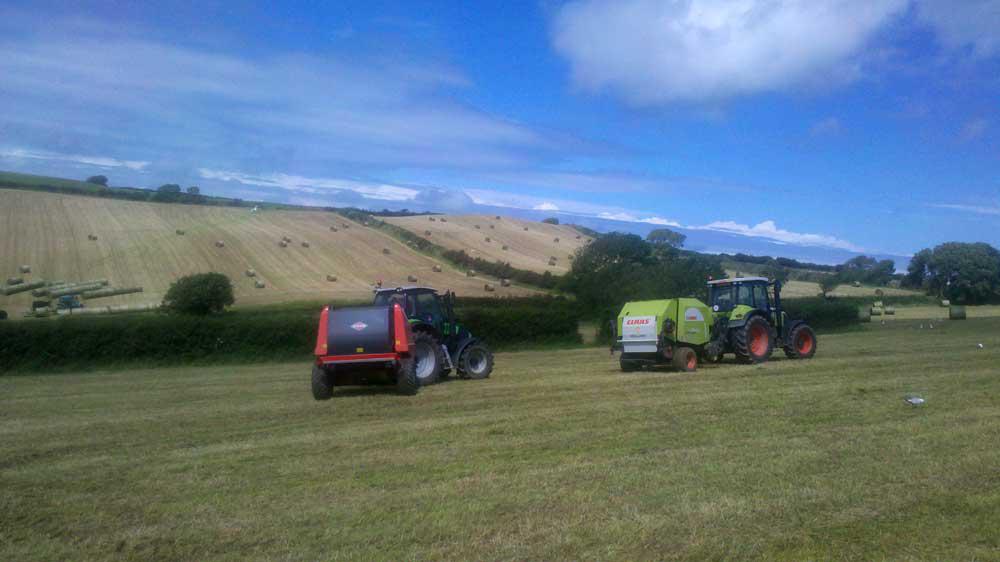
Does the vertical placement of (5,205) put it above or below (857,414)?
above

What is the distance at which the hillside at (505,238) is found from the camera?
45.4 meters

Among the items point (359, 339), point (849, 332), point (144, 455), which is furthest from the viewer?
point (849, 332)

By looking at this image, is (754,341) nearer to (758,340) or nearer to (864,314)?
(758,340)

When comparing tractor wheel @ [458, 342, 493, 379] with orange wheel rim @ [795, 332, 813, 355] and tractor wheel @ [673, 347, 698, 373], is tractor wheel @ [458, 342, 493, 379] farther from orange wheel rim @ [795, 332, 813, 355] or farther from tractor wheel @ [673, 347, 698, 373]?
orange wheel rim @ [795, 332, 813, 355]

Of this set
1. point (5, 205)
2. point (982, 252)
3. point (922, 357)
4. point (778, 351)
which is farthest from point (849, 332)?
point (5, 205)

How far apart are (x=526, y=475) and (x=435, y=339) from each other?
31.6 ft

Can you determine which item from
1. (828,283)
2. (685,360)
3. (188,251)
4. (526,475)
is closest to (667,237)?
(828,283)

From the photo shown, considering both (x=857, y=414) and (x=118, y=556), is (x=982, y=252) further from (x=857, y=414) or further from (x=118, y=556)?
(x=118, y=556)

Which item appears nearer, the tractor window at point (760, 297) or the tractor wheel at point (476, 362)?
the tractor wheel at point (476, 362)

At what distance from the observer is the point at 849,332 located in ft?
119

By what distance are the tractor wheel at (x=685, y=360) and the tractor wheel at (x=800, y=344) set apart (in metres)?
3.58

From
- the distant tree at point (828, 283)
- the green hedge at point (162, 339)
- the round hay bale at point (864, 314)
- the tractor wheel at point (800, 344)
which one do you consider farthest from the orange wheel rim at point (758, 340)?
the distant tree at point (828, 283)

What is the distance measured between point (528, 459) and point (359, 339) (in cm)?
648

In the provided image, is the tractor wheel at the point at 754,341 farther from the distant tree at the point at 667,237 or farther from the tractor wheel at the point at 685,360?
the distant tree at the point at 667,237
